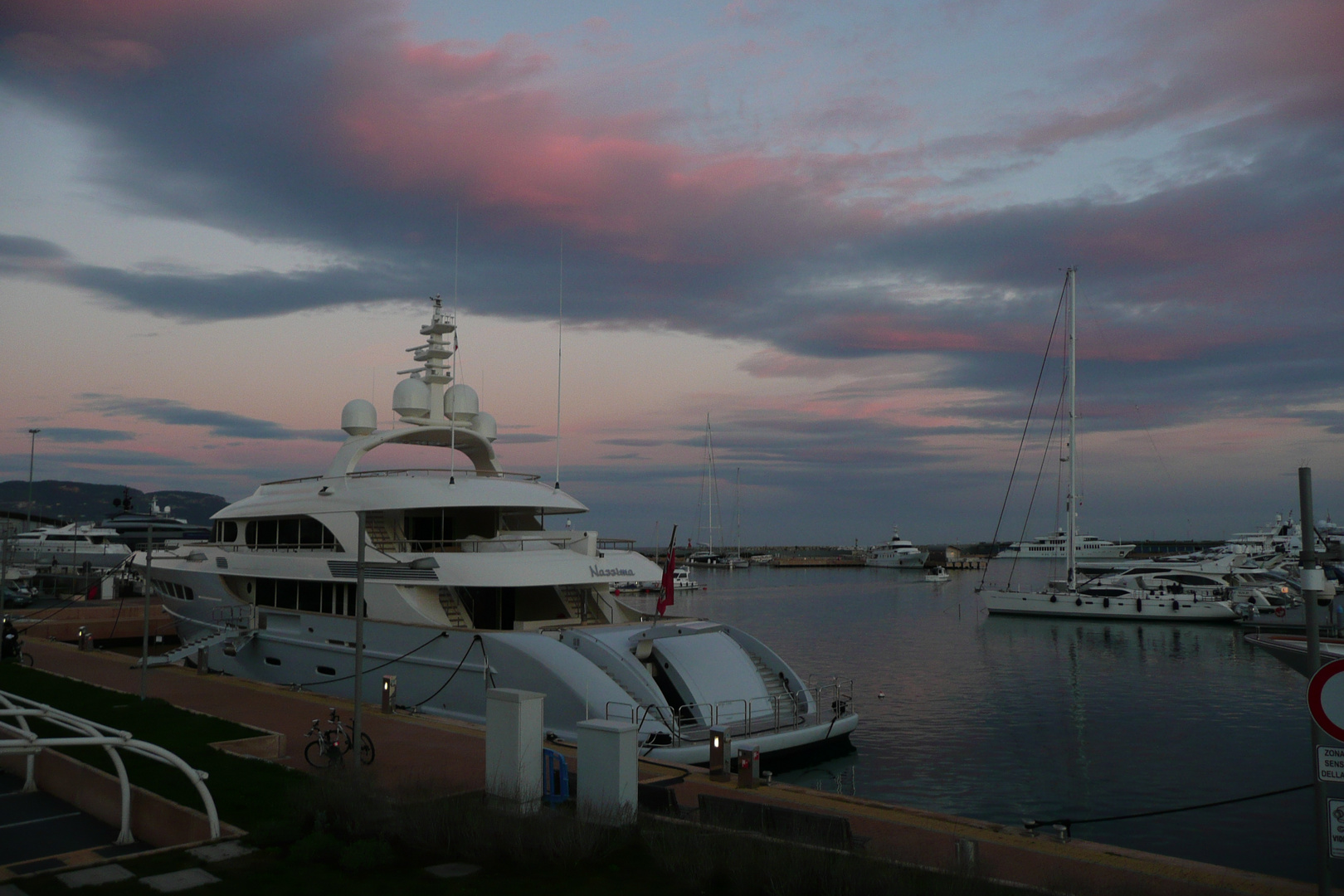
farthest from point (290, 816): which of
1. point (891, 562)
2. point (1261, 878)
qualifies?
point (891, 562)

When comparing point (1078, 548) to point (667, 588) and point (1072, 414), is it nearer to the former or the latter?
point (1072, 414)

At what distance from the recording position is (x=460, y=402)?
27625 mm

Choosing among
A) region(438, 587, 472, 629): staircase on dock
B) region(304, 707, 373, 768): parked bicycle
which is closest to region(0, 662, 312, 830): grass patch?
region(304, 707, 373, 768): parked bicycle

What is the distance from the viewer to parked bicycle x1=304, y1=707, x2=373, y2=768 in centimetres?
1433

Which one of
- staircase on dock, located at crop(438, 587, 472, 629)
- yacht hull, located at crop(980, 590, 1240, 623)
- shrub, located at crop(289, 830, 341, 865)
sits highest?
staircase on dock, located at crop(438, 587, 472, 629)

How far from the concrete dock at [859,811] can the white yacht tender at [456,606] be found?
177 cm

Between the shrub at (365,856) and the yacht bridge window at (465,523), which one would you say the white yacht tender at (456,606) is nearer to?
the yacht bridge window at (465,523)

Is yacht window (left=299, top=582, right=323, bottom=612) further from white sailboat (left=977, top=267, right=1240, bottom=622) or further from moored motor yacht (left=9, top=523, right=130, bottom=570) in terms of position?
moored motor yacht (left=9, top=523, right=130, bottom=570)

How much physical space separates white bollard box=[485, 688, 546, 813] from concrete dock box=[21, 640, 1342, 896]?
104 cm

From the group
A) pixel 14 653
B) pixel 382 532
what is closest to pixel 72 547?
pixel 14 653

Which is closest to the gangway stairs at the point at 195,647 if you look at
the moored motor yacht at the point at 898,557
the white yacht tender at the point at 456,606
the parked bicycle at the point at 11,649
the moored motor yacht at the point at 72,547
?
the white yacht tender at the point at 456,606

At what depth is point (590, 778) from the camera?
1143 centimetres

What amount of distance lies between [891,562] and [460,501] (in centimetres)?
13821

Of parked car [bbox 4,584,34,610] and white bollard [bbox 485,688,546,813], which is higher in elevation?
white bollard [bbox 485,688,546,813]
